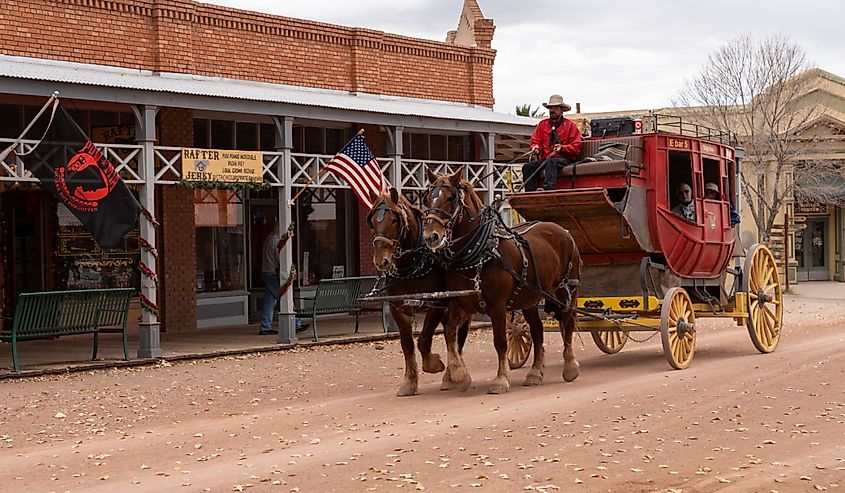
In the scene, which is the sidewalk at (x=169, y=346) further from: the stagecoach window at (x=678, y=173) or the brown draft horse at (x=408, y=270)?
the stagecoach window at (x=678, y=173)

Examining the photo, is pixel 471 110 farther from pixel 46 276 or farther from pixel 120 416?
pixel 120 416

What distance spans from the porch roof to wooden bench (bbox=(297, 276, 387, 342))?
2.69 meters

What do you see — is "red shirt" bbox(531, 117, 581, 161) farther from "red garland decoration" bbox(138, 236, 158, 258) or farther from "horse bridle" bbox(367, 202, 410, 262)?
"red garland decoration" bbox(138, 236, 158, 258)

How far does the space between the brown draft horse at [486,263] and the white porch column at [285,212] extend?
18.8 feet

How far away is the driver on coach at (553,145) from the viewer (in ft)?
51.4

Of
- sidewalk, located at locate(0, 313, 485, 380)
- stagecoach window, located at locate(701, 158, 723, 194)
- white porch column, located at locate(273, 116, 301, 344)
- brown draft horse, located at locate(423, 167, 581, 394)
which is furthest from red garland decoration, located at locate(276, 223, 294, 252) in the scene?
stagecoach window, located at locate(701, 158, 723, 194)

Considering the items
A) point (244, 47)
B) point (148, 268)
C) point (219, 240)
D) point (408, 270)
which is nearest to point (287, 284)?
point (148, 268)

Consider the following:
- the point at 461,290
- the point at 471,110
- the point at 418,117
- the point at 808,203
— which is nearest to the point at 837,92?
the point at 808,203

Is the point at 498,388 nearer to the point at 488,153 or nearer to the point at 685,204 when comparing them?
the point at 685,204

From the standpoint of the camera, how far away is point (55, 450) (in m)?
10.5

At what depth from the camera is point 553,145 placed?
15.9 m

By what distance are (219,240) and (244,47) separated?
3644mm

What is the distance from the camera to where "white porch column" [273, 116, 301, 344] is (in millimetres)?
18922

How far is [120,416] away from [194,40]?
35.9 feet
